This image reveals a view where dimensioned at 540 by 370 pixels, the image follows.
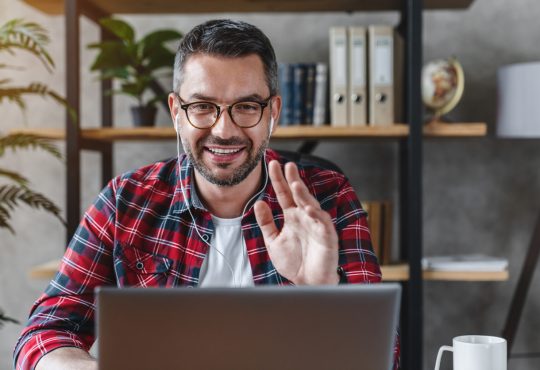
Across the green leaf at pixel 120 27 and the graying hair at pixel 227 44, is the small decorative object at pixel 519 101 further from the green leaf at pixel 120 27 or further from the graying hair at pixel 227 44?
the green leaf at pixel 120 27

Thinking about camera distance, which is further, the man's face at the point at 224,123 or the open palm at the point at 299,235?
the man's face at the point at 224,123

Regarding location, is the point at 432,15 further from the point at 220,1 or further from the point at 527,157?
the point at 220,1

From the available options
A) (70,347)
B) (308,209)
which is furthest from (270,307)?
(70,347)

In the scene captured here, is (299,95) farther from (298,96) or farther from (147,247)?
(147,247)

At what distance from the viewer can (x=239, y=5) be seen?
233 cm

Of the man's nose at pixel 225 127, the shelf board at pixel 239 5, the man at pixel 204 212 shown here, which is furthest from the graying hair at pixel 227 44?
the shelf board at pixel 239 5

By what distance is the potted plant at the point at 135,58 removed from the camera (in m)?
2.16

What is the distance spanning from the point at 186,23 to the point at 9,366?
5.11 feet

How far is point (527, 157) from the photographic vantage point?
255 cm

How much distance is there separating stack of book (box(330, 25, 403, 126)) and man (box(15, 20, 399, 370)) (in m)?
0.71

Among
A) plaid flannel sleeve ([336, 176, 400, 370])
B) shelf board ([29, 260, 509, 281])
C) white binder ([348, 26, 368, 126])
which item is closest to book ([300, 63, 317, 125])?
white binder ([348, 26, 368, 126])

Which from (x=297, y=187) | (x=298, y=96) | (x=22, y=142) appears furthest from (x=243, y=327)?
(x=298, y=96)

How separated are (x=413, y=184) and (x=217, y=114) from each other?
3.06ft

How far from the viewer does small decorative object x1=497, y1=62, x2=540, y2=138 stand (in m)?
2.11
